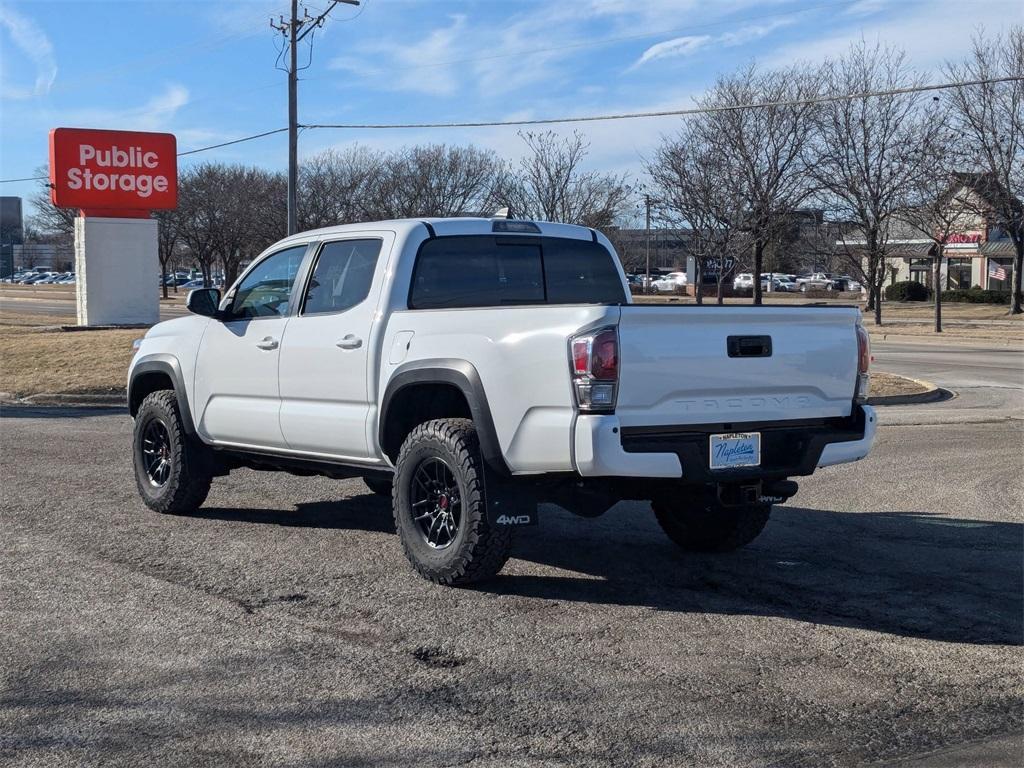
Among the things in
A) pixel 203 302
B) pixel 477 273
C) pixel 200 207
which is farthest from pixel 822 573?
pixel 200 207

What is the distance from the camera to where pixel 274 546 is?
7.43 metres

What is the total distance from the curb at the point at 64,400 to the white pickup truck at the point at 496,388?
8.73 meters

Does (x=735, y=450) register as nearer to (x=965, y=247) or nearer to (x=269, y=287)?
(x=269, y=287)

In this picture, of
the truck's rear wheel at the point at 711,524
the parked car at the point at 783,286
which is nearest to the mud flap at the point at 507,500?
the truck's rear wheel at the point at 711,524

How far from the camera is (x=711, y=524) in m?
7.32

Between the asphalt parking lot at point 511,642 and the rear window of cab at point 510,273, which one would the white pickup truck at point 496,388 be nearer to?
the rear window of cab at point 510,273

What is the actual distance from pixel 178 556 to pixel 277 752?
3.25 m

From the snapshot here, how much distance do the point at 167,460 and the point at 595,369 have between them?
4222mm

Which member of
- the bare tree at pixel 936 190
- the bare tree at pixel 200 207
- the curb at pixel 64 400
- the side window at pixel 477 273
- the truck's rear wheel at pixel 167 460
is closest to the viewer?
the side window at pixel 477 273

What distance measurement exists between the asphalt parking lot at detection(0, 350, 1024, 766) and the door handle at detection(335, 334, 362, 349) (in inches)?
50.6

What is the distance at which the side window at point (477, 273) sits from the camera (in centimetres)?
714

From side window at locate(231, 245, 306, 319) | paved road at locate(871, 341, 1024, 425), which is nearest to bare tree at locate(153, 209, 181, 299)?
paved road at locate(871, 341, 1024, 425)

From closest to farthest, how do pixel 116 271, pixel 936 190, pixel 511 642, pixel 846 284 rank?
1. pixel 511 642
2. pixel 116 271
3. pixel 936 190
4. pixel 846 284

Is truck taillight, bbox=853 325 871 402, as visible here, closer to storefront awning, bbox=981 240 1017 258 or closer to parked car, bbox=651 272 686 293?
storefront awning, bbox=981 240 1017 258
